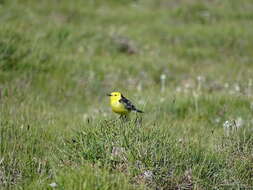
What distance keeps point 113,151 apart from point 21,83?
387cm

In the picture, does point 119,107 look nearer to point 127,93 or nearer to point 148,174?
point 148,174

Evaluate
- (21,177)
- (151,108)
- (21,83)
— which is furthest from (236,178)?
(21,83)

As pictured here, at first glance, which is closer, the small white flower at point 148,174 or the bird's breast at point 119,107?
the small white flower at point 148,174

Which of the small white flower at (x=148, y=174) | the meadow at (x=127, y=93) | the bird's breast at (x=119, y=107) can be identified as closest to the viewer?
the small white flower at (x=148, y=174)

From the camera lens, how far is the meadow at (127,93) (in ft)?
13.1

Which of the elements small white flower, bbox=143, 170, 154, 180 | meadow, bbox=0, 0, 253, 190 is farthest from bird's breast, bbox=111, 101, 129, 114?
small white flower, bbox=143, 170, 154, 180

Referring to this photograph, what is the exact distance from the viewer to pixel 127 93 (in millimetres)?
7742

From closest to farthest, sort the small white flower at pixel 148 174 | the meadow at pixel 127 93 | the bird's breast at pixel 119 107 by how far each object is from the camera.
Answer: the small white flower at pixel 148 174 → the meadow at pixel 127 93 → the bird's breast at pixel 119 107

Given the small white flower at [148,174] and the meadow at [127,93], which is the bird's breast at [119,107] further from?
the small white flower at [148,174]

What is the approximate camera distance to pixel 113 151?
408 centimetres

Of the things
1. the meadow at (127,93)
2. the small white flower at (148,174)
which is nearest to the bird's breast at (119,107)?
the meadow at (127,93)

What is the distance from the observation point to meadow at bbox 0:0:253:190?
4.00m

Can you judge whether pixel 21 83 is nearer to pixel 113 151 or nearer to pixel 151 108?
pixel 151 108

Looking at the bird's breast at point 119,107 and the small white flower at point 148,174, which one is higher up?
the bird's breast at point 119,107
